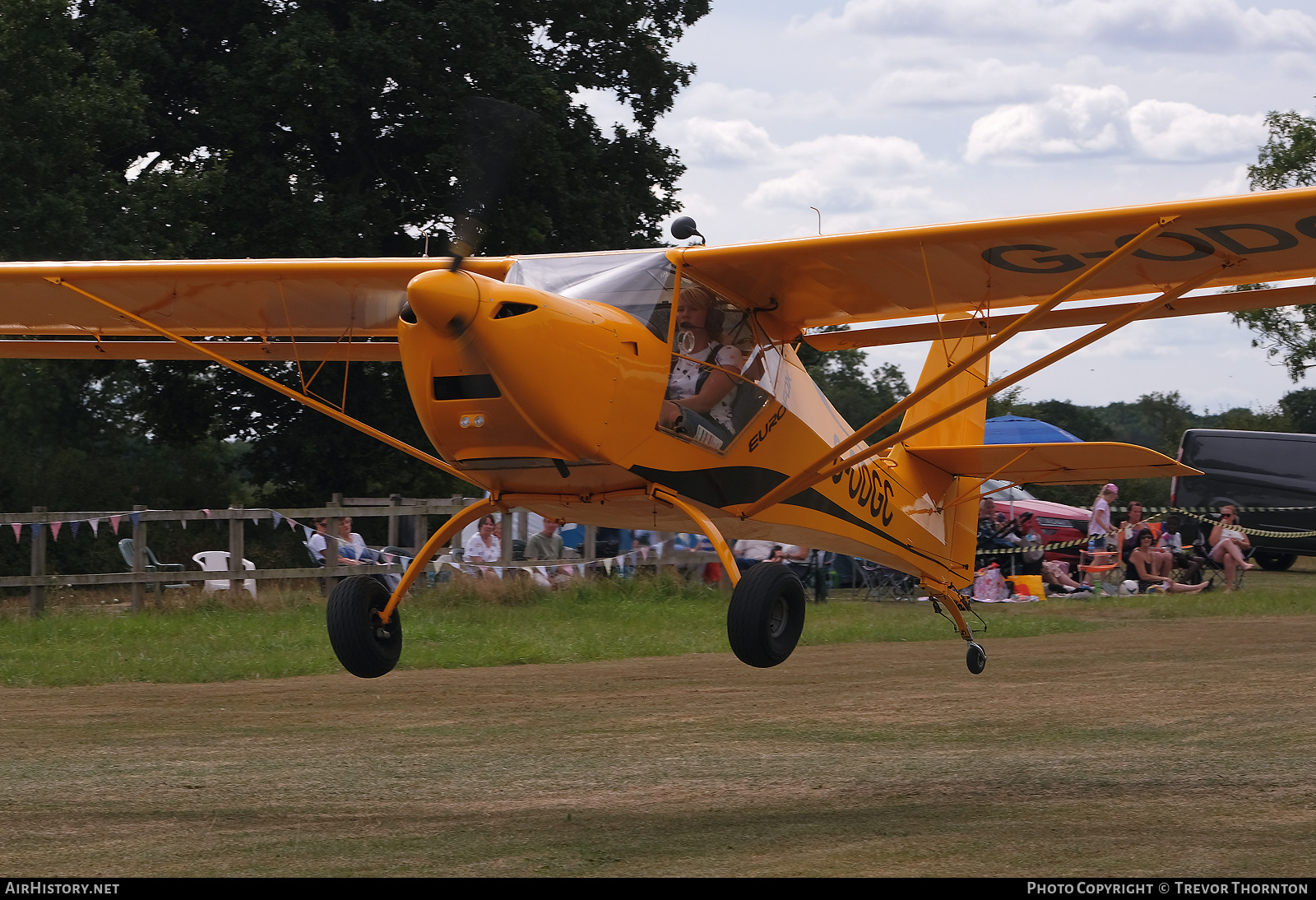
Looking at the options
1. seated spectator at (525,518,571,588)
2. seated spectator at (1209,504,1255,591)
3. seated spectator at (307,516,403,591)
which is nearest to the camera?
seated spectator at (307,516,403,591)

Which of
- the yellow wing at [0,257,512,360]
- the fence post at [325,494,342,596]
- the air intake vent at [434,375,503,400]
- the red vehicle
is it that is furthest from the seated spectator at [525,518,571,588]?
the air intake vent at [434,375,503,400]

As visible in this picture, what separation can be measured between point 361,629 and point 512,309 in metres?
2.69

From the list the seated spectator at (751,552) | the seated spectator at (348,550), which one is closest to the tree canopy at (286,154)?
the seated spectator at (348,550)

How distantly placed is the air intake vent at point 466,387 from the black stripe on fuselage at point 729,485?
1093 mm

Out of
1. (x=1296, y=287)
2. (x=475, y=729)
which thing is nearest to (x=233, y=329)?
(x=475, y=729)

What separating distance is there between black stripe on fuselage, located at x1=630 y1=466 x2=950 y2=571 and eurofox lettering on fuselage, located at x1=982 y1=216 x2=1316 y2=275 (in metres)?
2.02

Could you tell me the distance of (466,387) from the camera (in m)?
7.01

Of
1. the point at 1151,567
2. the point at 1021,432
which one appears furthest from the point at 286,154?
the point at 1151,567

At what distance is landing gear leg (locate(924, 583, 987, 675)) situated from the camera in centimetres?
1118

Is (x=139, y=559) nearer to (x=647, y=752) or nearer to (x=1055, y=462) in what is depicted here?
(x=647, y=752)

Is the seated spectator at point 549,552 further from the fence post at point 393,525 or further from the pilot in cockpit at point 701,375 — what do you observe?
the pilot in cockpit at point 701,375

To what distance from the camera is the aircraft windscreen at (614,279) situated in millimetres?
7730

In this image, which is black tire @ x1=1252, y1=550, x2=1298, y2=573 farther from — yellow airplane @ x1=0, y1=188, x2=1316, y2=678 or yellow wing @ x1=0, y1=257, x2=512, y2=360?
yellow wing @ x1=0, y1=257, x2=512, y2=360
